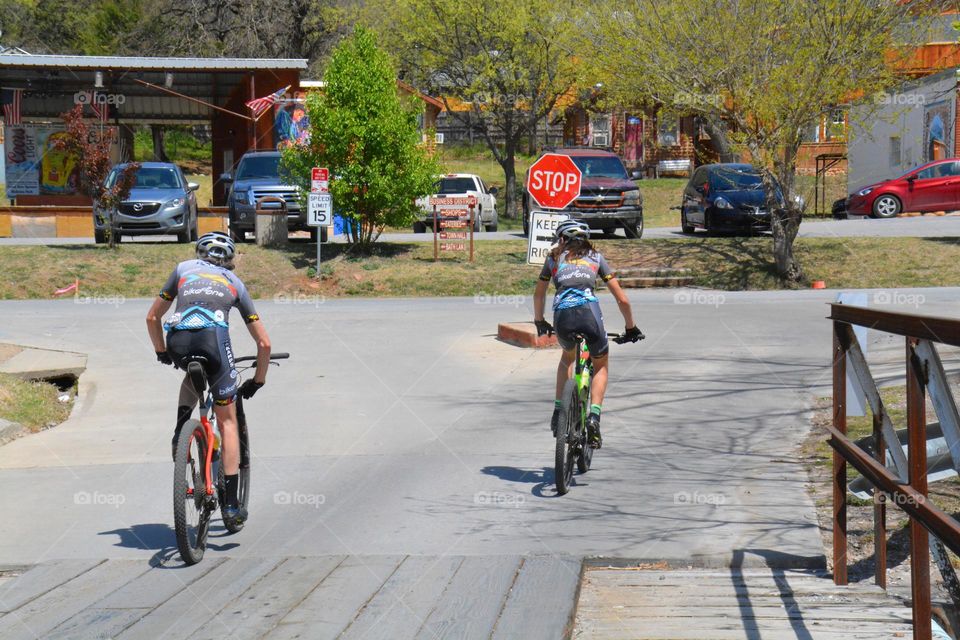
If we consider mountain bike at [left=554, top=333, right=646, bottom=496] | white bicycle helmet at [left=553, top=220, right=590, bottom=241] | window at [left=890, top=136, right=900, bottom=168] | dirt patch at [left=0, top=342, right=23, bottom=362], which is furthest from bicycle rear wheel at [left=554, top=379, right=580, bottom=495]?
window at [left=890, top=136, right=900, bottom=168]

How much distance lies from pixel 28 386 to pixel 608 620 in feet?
31.5

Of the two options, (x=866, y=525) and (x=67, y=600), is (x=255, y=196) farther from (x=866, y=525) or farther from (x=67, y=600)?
(x=67, y=600)

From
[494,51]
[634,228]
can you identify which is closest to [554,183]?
[634,228]

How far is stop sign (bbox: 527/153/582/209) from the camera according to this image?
2017 cm

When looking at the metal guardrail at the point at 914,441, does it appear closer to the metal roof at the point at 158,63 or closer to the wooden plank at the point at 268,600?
the wooden plank at the point at 268,600

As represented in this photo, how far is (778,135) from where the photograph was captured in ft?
74.9

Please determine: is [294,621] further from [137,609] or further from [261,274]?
[261,274]

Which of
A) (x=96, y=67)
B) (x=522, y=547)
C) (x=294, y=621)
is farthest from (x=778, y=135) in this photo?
(x=96, y=67)

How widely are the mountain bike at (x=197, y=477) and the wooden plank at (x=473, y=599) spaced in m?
1.59
